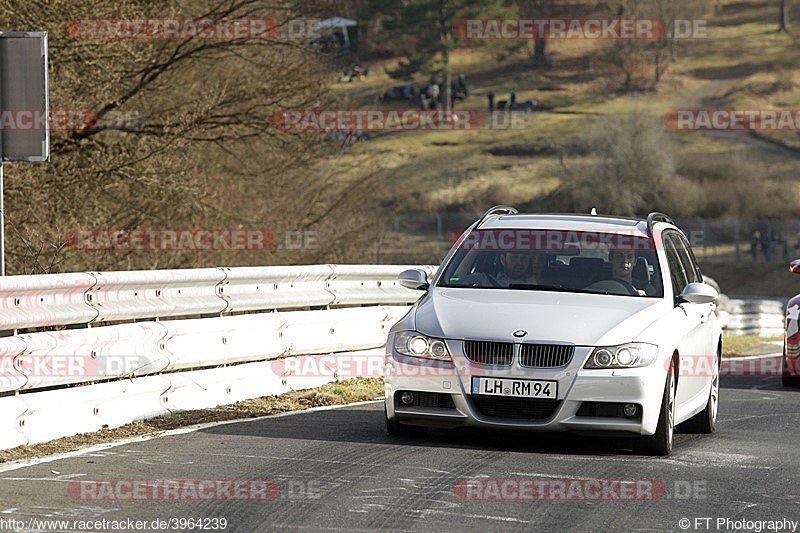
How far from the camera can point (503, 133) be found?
103688 mm

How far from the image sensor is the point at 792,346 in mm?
15539

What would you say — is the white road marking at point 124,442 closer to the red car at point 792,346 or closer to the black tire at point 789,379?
the red car at point 792,346

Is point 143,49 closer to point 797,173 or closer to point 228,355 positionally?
point 228,355

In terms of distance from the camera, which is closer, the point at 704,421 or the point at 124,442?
the point at 124,442

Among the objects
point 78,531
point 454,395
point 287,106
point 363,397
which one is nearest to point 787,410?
point 363,397

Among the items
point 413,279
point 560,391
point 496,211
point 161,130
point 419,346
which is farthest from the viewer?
point 161,130

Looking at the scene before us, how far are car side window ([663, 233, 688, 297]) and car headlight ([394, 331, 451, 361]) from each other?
6.71 ft

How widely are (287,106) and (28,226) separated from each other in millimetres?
5819

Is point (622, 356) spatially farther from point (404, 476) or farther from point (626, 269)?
point (404, 476)

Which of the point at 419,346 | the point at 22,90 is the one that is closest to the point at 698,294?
the point at 419,346

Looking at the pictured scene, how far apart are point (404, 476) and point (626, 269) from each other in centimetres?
295

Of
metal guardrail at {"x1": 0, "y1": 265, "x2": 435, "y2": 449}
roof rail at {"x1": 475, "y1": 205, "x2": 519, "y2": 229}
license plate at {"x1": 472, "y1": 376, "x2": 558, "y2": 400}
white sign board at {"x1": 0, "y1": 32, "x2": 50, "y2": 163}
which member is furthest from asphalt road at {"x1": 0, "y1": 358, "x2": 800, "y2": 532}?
white sign board at {"x1": 0, "y1": 32, "x2": 50, "y2": 163}

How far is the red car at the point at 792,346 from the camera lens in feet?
50.6

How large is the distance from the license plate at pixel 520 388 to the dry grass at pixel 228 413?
2.39 meters
